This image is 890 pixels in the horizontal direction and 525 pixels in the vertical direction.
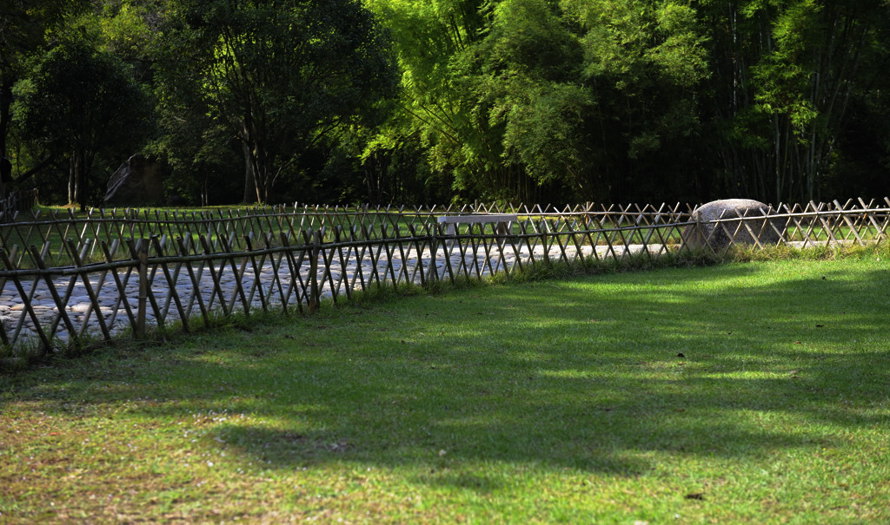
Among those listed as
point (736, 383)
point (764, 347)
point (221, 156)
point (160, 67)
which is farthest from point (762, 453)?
point (221, 156)

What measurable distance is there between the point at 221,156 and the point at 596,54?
18.4 meters

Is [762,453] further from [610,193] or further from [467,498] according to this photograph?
[610,193]

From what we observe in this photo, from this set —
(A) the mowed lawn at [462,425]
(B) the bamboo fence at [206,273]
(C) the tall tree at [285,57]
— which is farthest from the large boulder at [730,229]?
(C) the tall tree at [285,57]

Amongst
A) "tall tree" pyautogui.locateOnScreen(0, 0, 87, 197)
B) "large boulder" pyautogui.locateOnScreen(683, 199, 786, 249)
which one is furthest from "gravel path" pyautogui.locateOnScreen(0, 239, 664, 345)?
"tall tree" pyautogui.locateOnScreen(0, 0, 87, 197)

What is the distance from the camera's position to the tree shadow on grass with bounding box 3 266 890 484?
4301mm

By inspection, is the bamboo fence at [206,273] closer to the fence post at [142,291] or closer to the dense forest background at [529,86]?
the fence post at [142,291]

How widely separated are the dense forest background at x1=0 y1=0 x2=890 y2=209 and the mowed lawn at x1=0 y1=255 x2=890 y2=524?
533 inches

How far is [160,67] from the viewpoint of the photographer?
2488 centimetres

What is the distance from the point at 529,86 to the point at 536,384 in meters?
18.1

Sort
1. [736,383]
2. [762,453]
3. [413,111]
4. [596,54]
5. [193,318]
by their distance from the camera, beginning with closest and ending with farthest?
[762,453]
[736,383]
[193,318]
[596,54]
[413,111]

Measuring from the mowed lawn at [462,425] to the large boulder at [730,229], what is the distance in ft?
22.1

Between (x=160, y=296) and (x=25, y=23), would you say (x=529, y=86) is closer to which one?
(x=25, y=23)

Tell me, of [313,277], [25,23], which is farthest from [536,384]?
[25,23]

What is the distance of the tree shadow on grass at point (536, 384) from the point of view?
430cm
